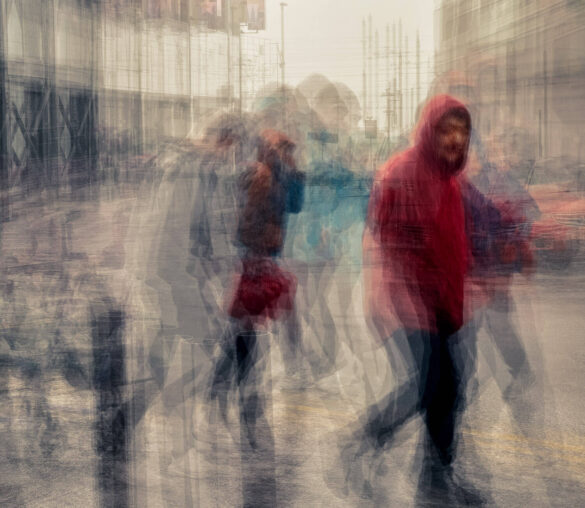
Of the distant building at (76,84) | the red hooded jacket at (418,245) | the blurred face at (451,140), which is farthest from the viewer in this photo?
the distant building at (76,84)

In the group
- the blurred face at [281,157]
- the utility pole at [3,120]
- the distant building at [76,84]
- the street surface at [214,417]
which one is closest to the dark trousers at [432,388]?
the street surface at [214,417]

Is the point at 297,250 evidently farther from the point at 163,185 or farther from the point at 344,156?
the point at 163,185

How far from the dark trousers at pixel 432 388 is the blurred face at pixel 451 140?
74 cm

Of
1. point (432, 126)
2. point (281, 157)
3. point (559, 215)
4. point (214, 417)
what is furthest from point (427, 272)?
point (559, 215)

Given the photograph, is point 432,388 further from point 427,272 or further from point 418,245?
point 418,245

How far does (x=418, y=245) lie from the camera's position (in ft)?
14.0

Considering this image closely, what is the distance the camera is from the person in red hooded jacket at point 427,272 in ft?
14.0

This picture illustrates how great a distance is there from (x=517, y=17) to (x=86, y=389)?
14.3 metres

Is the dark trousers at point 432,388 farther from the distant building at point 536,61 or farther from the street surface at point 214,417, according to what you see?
the distant building at point 536,61

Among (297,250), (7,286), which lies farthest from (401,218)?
(7,286)

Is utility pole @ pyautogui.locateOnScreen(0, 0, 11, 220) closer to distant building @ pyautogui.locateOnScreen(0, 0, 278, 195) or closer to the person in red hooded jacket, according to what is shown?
distant building @ pyautogui.locateOnScreen(0, 0, 278, 195)

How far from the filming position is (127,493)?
433cm

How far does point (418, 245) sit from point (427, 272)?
0.39ft

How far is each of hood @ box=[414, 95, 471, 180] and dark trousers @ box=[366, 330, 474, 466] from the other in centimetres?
71
